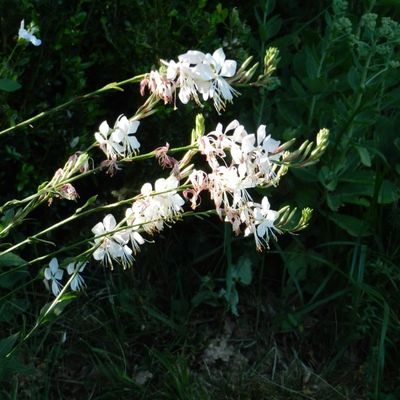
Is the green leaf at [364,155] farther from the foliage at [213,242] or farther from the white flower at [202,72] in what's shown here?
the white flower at [202,72]

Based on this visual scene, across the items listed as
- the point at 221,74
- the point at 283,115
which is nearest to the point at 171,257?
the point at 283,115

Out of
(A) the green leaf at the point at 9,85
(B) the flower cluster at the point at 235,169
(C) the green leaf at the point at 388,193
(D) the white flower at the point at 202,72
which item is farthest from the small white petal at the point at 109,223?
(C) the green leaf at the point at 388,193

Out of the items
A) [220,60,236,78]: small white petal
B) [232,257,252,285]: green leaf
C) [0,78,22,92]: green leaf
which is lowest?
[232,257,252,285]: green leaf

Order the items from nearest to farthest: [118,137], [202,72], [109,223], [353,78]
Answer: [202,72], [118,137], [109,223], [353,78]

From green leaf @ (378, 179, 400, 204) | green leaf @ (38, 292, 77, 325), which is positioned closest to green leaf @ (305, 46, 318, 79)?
green leaf @ (378, 179, 400, 204)

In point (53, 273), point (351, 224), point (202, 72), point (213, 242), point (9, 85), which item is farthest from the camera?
point (213, 242)

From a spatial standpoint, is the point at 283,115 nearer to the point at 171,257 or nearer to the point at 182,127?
the point at 182,127

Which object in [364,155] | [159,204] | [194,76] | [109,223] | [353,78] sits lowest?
[364,155]

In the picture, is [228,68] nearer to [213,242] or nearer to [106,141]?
[106,141]

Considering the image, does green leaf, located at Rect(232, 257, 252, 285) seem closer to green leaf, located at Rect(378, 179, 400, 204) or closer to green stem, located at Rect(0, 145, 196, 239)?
green leaf, located at Rect(378, 179, 400, 204)

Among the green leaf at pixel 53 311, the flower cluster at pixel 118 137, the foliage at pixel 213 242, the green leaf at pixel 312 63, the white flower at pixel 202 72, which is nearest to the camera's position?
the white flower at pixel 202 72

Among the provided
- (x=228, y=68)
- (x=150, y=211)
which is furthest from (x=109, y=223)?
(x=228, y=68)

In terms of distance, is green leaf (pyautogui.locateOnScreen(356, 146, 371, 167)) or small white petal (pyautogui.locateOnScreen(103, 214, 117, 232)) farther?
green leaf (pyautogui.locateOnScreen(356, 146, 371, 167))
